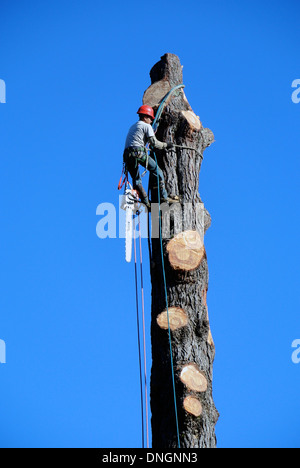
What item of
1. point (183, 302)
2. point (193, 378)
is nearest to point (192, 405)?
point (193, 378)

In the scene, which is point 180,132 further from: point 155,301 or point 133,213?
point 155,301

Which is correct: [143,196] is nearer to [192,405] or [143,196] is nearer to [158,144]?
[158,144]

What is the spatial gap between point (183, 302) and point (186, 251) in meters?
0.44

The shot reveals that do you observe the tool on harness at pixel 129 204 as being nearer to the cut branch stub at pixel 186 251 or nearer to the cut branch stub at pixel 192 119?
the cut branch stub at pixel 186 251

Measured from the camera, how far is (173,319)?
5.51 m

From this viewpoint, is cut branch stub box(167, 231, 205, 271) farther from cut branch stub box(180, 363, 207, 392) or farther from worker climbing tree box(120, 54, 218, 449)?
cut branch stub box(180, 363, 207, 392)

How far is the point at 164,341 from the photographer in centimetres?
550

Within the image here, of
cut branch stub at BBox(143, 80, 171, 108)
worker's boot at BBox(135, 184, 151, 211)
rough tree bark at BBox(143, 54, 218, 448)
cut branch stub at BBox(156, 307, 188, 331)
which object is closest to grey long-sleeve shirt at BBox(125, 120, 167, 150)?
rough tree bark at BBox(143, 54, 218, 448)

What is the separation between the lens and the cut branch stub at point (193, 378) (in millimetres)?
5297

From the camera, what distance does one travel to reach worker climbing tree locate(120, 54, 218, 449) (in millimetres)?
5277

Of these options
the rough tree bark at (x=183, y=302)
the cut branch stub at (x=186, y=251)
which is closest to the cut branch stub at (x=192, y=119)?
the rough tree bark at (x=183, y=302)

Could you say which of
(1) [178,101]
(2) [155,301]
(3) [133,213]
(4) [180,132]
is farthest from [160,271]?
(1) [178,101]
